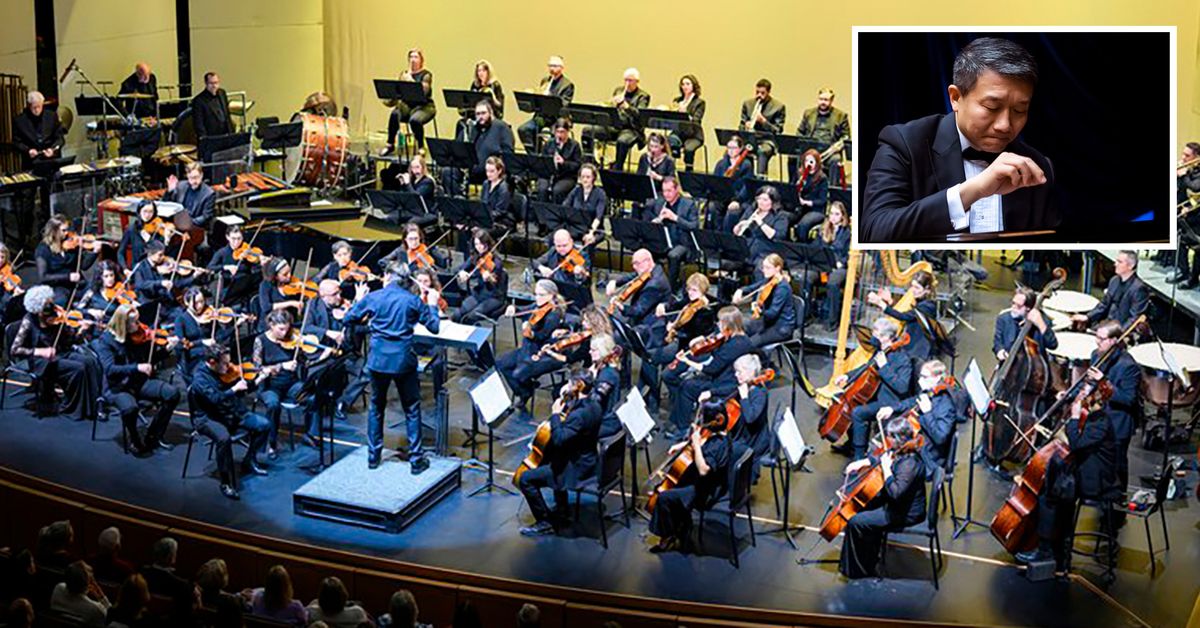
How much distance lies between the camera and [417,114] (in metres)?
19.0

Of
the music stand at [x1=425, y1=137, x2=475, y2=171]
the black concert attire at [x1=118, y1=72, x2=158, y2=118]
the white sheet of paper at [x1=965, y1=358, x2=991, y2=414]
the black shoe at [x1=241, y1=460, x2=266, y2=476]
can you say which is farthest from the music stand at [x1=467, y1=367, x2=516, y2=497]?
the black concert attire at [x1=118, y1=72, x2=158, y2=118]

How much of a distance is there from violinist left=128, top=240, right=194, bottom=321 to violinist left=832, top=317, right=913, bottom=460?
615 centimetres

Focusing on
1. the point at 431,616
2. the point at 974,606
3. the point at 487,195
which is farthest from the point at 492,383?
the point at 487,195

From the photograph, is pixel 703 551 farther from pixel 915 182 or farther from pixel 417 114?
pixel 417 114

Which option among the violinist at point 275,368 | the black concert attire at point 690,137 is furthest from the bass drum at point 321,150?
the violinist at point 275,368

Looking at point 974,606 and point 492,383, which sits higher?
point 492,383

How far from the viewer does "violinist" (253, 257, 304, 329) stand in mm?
13773

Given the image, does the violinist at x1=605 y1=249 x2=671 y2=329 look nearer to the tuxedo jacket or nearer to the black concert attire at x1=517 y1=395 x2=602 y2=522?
the black concert attire at x1=517 y1=395 x2=602 y2=522

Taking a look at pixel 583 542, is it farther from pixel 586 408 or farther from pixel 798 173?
pixel 798 173

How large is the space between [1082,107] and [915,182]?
797 mm

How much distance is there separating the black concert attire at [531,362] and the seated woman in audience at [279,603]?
4.60m

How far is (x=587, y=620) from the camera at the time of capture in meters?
8.68

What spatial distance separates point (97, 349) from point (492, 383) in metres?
3.36

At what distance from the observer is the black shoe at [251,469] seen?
12242 millimetres
